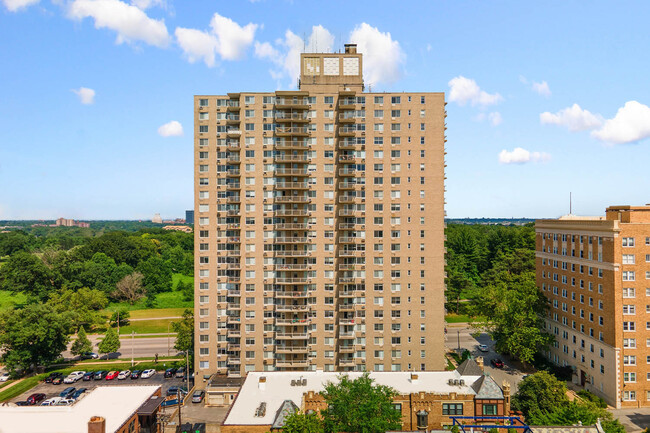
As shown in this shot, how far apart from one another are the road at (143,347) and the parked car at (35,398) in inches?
904

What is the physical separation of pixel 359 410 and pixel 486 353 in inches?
2159

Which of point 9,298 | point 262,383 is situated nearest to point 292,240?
point 262,383

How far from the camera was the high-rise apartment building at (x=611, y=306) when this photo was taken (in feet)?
202

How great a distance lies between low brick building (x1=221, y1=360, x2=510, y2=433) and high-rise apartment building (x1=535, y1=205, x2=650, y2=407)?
2404cm

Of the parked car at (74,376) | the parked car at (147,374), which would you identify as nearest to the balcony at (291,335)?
the parked car at (147,374)

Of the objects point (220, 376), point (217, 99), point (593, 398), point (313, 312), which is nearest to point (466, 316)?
point (593, 398)

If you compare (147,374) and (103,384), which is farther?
(147,374)

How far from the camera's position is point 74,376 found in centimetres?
7912

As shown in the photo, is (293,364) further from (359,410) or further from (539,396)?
(539,396)

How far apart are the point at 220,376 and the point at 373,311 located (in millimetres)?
26447

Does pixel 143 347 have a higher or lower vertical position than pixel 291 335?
lower

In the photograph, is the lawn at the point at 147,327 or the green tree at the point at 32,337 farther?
the lawn at the point at 147,327

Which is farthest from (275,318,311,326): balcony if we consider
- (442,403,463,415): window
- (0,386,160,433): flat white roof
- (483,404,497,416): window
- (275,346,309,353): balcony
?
(483,404,497,416): window

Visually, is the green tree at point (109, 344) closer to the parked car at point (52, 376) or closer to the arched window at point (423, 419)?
the parked car at point (52, 376)
